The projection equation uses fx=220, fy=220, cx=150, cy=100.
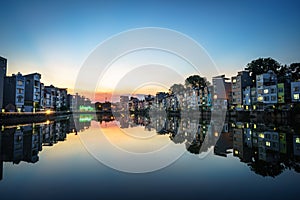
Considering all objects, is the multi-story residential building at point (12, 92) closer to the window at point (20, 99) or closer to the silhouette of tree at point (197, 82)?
the window at point (20, 99)

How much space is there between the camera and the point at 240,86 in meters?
62.5

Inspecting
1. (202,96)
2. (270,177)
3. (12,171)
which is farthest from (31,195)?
(202,96)

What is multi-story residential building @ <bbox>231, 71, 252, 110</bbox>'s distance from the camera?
62312 mm

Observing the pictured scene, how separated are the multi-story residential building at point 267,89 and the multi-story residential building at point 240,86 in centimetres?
670

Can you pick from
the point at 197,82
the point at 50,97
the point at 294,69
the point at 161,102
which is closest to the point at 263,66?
the point at 294,69

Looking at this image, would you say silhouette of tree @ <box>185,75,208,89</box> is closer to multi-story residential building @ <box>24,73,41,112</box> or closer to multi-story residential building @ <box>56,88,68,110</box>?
multi-story residential building @ <box>56,88,68,110</box>

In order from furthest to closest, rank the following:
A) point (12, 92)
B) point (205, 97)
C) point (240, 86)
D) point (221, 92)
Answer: point (205, 97), point (221, 92), point (240, 86), point (12, 92)

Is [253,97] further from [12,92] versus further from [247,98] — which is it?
[12,92]

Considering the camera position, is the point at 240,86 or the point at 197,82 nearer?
the point at 240,86

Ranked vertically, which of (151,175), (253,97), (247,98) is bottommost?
(151,175)

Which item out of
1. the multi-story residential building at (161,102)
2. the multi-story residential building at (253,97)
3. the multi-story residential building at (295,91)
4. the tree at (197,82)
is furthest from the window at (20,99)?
the multi-story residential building at (161,102)

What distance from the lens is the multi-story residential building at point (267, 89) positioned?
5099 centimetres

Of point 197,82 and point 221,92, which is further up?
point 197,82

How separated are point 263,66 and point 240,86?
11.4 metres
